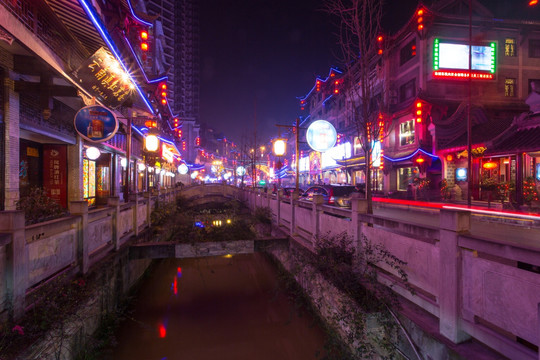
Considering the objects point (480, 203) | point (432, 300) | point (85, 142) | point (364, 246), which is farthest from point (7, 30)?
point (480, 203)

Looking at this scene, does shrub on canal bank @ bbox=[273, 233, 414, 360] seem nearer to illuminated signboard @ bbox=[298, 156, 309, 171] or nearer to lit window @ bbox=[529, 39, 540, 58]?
lit window @ bbox=[529, 39, 540, 58]

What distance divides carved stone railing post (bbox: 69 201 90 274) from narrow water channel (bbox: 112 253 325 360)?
80.0 inches

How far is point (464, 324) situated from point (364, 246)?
2.29 meters

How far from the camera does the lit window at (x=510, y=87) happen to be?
24188 millimetres

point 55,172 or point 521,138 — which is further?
point 521,138

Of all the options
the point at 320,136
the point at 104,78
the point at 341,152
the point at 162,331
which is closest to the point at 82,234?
the point at 162,331

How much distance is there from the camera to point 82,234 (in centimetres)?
579

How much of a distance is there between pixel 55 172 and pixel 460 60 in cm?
2915

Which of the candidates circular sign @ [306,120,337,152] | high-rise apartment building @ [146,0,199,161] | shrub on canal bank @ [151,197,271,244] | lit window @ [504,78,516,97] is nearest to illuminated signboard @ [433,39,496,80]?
lit window @ [504,78,516,97]

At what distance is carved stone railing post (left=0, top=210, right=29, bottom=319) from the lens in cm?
369

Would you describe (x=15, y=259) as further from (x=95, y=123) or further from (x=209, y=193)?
(x=209, y=193)

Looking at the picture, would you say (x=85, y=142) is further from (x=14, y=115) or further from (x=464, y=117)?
(x=464, y=117)

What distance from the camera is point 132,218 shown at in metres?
9.87

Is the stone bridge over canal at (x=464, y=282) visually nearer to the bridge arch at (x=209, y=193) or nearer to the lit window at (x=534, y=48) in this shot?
the bridge arch at (x=209, y=193)
